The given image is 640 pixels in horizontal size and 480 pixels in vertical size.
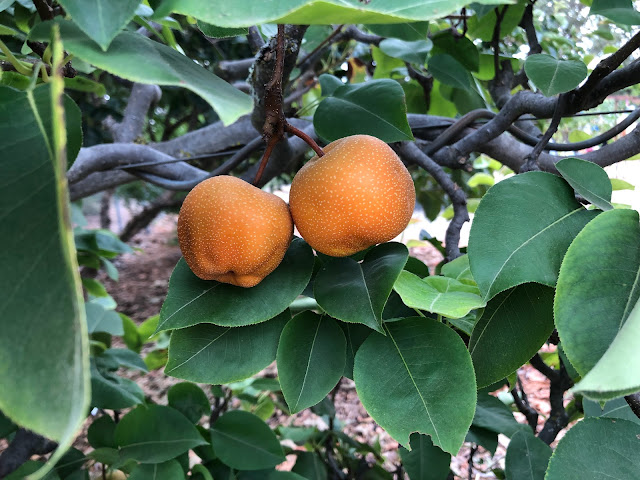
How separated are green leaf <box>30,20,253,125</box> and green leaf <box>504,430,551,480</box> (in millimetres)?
513

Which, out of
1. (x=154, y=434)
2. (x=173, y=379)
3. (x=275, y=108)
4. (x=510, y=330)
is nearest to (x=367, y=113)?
(x=275, y=108)

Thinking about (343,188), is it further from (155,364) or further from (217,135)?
(217,135)

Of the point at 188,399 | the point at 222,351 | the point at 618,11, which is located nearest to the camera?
the point at 222,351

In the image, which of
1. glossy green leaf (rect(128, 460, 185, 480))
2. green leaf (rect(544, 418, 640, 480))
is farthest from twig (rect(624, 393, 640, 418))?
glossy green leaf (rect(128, 460, 185, 480))

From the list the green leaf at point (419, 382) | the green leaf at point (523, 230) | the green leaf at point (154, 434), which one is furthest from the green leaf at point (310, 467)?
the green leaf at point (523, 230)

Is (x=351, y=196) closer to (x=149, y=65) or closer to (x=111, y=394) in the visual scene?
(x=149, y=65)

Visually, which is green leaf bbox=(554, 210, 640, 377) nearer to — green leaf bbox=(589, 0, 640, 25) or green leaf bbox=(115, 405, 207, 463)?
green leaf bbox=(589, 0, 640, 25)

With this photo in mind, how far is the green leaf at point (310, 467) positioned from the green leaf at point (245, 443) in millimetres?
198

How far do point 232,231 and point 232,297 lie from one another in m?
0.06

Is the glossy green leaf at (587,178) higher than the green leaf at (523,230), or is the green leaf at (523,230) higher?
the glossy green leaf at (587,178)

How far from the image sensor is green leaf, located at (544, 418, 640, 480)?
0.36 metres

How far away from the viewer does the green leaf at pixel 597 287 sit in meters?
0.29

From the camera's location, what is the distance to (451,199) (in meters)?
0.58

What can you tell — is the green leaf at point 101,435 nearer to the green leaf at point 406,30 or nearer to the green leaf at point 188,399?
the green leaf at point 188,399
